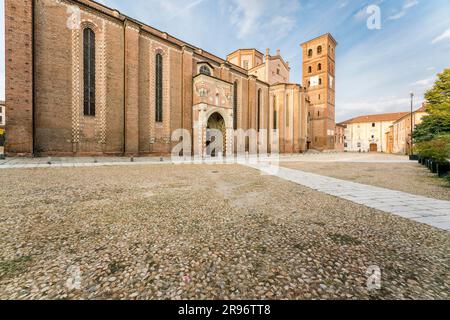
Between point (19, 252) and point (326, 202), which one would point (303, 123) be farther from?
point (19, 252)

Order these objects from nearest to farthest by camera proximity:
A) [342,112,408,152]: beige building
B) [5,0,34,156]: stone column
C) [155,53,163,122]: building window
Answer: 1. [5,0,34,156]: stone column
2. [155,53,163,122]: building window
3. [342,112,408,152]: beige building

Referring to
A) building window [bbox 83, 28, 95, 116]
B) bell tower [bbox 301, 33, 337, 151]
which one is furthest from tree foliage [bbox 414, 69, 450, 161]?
building window [bbox 83, 28, 95, 116]

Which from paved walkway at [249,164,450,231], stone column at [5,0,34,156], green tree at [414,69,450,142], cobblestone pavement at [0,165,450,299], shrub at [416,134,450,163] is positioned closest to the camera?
cobblestone pavement at [0,165,450,299]

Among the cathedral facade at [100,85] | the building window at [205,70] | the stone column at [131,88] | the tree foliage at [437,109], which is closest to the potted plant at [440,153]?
the tree foliage at [437,109]

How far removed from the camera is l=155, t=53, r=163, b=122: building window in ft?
63.4

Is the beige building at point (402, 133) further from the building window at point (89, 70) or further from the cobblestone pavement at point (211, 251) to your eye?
the building window at point (89, 70)

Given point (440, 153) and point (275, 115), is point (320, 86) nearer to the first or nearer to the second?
point (275, 115)

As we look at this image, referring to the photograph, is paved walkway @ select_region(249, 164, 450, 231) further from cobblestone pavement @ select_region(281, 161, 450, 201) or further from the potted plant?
the potted plant

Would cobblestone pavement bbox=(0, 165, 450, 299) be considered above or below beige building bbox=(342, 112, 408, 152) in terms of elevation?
below

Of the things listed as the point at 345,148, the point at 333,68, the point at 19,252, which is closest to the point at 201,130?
the point at 19,252

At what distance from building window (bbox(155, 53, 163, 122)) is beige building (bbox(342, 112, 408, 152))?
6015 centimetres

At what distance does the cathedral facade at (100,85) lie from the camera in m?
12.4

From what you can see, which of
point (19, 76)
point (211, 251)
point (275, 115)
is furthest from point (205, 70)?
point (211, 251)
